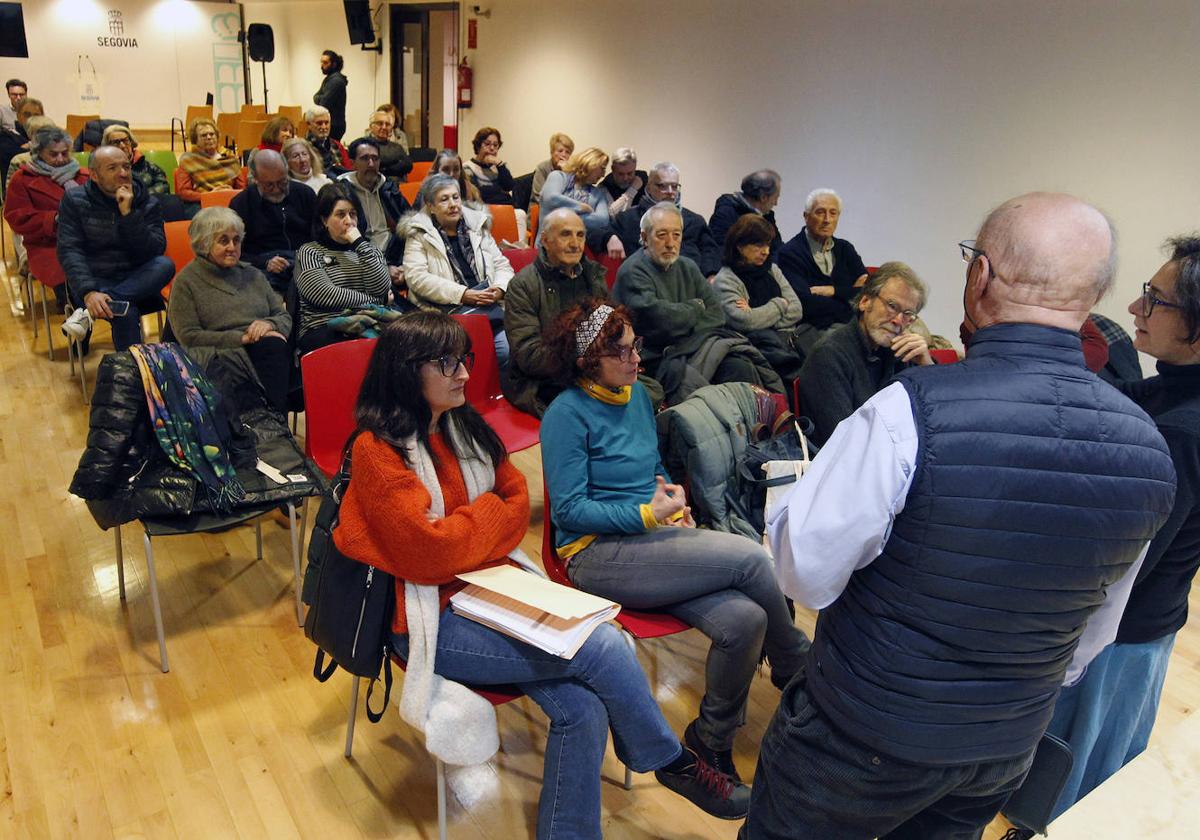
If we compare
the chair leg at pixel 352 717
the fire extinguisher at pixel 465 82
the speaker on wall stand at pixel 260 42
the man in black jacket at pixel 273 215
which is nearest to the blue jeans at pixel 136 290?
the man in black jacket at pixel 273 215

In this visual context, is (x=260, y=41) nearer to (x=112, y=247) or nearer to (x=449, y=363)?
(x=112, y=247)

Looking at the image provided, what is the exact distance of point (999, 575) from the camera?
1.29 meters

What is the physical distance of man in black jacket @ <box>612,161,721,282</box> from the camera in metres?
5.35

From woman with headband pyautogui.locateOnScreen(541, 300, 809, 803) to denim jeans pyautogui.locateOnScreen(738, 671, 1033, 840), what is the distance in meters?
0.66

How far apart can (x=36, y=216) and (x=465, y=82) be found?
652 cm

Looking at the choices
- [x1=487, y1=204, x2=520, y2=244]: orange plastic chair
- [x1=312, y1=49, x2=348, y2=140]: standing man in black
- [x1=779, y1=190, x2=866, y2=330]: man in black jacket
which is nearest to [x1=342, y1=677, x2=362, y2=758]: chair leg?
[x1=779, y1=190, x2=866, y2=330]: man in black jacket

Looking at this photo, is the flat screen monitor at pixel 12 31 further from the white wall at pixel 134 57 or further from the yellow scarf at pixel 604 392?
the yellow scarf at pixel 604 392

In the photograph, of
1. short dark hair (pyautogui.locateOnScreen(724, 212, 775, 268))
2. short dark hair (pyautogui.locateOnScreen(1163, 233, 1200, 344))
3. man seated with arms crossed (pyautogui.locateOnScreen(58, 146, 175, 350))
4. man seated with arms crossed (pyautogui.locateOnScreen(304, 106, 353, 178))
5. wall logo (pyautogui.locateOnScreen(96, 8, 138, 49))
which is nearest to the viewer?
short dark hair (pyautogui.locateOnScreen(1163, 233, 1200, 344))

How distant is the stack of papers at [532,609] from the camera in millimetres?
1931

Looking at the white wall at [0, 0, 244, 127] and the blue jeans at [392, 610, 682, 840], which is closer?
the blue jeans at [392, 610, 682, 840]

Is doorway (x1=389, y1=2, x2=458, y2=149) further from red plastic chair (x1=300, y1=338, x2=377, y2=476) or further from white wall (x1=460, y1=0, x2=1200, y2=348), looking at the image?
red plastic chair (x1=300, y1=338, x2=377, y2=476)

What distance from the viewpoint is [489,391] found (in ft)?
11.6

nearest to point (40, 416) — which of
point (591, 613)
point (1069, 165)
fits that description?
point (591, 613)

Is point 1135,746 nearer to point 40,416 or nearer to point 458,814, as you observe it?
point 458,814
